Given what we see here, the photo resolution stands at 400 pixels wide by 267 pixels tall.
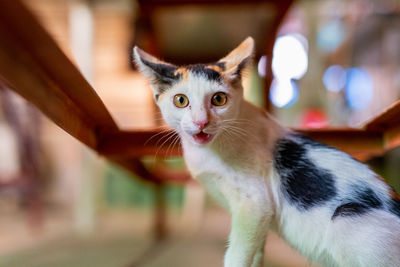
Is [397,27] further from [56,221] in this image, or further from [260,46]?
[56,221]

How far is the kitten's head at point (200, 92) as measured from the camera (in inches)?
25.5

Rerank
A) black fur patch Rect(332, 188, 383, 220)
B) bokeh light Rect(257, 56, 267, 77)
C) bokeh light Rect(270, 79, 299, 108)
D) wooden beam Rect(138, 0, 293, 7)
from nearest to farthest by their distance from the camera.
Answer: black fur patch Rect(332, 188, 383, 220) < wooden beam Rect(138, 0, 293, 7) < bokeh light Rect(257, 56, 267, 77) < bokeh light Rect(270, 79, 299, 108)

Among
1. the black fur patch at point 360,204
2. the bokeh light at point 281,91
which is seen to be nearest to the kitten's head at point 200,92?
the black fur patch at point 360,204

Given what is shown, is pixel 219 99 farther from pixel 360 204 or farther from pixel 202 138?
pixel 360 204

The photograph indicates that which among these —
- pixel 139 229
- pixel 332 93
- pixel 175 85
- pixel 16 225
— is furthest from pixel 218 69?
pixel 332 93

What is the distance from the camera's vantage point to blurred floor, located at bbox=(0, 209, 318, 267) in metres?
1.23

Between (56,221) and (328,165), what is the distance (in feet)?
7.17

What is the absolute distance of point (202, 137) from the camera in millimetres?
657

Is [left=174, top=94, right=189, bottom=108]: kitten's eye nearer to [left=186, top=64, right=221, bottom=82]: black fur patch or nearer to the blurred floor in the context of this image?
[left=186, top=64, right=221, bottom=82]: black fur patch

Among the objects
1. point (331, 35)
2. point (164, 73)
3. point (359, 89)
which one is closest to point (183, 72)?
point (164, 73)

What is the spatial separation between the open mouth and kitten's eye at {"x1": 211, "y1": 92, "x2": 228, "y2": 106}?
0.07m

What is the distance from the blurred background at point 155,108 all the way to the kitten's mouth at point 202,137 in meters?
0.71

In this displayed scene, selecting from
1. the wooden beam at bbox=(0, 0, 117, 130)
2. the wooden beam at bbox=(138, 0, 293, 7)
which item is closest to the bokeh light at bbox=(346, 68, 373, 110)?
the wooden beam at bbox=(138, 0, 293, 7)

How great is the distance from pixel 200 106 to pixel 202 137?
0.07 meters
